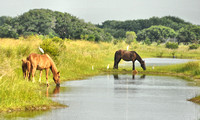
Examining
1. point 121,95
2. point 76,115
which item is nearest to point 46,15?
point 121,95

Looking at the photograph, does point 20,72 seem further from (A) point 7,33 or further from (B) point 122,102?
(A) point 7,33

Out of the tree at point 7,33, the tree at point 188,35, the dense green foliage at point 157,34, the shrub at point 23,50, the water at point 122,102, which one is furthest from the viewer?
the dense green foliage at point 157,34

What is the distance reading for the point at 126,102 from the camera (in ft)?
55.4

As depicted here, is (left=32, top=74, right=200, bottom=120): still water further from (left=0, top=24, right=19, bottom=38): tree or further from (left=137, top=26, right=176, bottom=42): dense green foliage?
(left=137, top=26, right=176, bottom=42): dense green foliage

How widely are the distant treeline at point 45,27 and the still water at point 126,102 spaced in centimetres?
4031

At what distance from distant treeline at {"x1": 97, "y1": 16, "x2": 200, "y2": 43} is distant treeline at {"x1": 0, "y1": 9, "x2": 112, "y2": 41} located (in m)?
34.4

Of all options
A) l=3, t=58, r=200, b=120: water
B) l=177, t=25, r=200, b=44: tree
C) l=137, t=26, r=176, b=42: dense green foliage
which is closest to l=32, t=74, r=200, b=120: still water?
l=3, t=58, r=200, b=120: water

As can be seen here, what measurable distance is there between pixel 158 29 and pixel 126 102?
10651 centimetres

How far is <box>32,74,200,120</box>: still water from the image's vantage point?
13758mm

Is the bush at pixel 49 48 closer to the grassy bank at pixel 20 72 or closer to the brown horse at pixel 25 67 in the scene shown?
the grassy bank at pixel 20 72

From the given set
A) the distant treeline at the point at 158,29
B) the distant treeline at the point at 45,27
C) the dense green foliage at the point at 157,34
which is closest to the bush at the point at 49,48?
the distant treeline at the point at 45,27

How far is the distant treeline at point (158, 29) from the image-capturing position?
342 feet

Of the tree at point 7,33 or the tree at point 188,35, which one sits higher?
the tree at point 188,35

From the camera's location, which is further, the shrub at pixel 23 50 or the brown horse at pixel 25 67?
the shrub at pixel 23 50
